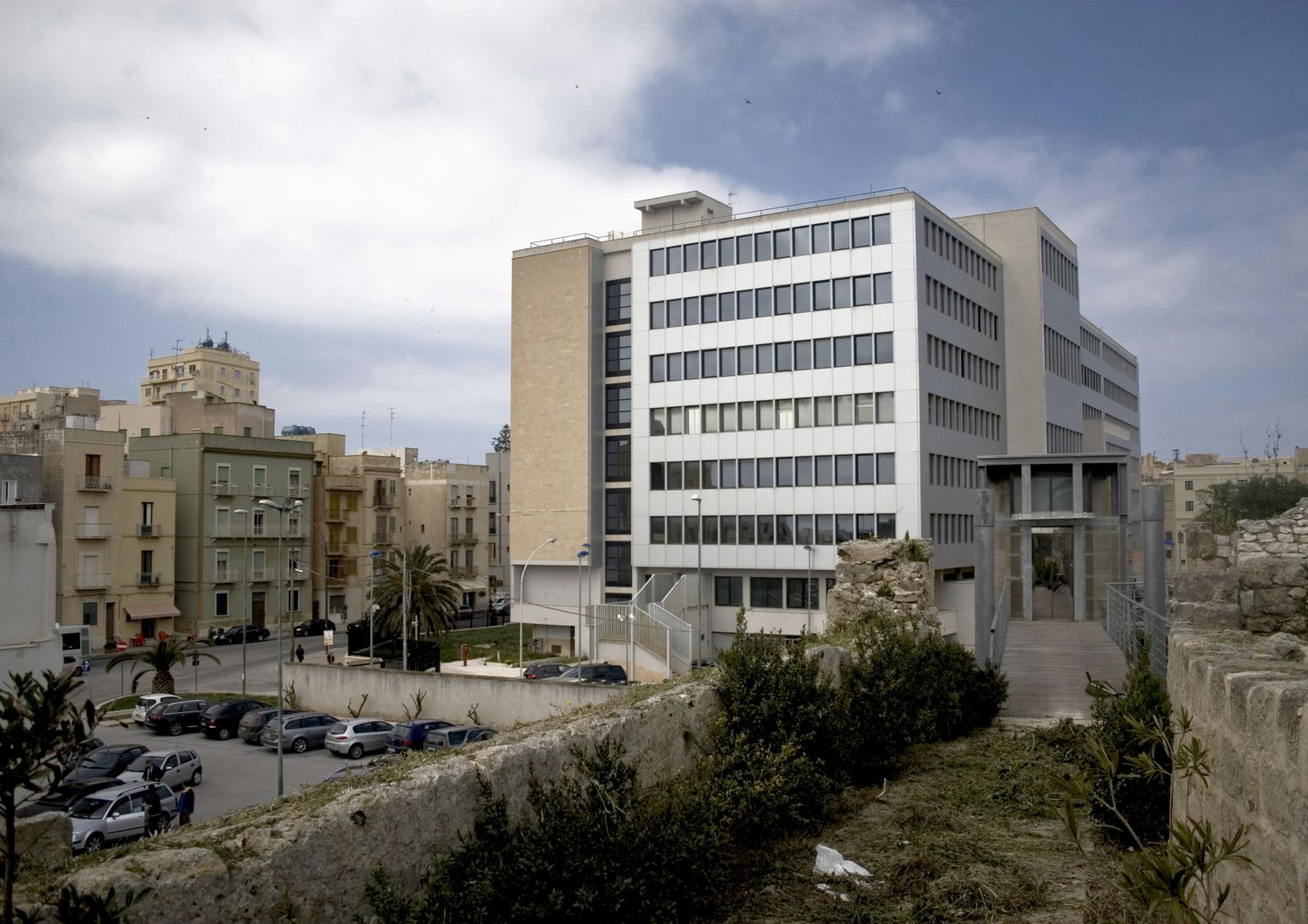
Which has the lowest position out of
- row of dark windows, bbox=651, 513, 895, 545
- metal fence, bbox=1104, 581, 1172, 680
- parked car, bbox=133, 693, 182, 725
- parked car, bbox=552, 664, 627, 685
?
parked car, bbox=133, 693, 182, 725

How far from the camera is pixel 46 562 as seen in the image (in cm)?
3027

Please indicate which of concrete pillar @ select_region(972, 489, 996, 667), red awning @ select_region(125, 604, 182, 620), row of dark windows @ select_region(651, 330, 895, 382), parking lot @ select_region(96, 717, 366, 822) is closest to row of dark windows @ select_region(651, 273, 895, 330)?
row of dark windows @ select_region(651, 330, 895, 382)

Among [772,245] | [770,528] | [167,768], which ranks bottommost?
[167,768]

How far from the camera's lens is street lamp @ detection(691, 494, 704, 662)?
2126 inches

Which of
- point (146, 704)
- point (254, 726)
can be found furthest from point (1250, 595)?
point (146, 704)

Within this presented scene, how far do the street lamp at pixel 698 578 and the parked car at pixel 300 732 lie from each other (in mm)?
23128

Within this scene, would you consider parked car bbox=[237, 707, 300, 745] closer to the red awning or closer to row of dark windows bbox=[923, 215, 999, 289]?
the red awning

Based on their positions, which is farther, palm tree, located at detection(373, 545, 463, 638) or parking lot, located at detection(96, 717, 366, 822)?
palm tree, located at detection(373, 545, 463, 638)

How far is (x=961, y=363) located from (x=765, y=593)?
1592cm

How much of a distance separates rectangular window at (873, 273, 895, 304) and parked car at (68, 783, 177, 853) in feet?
124

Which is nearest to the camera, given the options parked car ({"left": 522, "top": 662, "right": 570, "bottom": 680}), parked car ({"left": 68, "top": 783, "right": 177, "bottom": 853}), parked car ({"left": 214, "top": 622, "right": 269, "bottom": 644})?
parked car ({"left": 68, "top": 783, "right": 177, "bottom": 853})

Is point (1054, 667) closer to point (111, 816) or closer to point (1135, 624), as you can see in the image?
point (1135, 624)

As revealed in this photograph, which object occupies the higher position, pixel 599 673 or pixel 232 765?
pixel 599 673

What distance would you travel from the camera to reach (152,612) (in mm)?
60688
